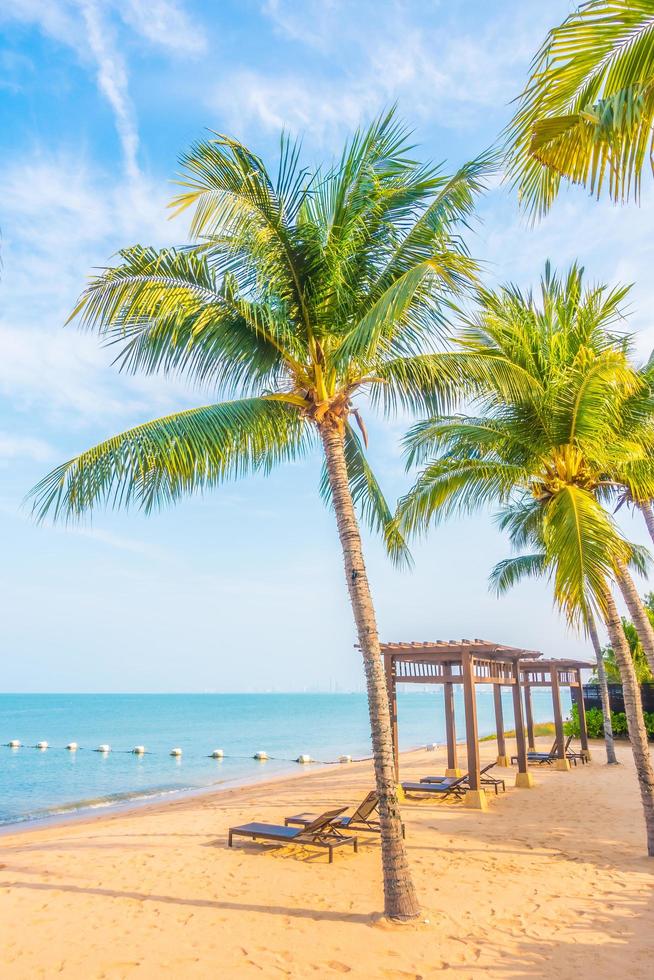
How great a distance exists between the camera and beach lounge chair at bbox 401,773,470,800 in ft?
41.3

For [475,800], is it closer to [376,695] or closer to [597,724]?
[376,695]

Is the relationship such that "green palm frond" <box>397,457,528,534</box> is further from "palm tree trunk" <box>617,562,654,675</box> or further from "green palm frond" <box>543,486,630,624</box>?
"green palm frond" <box>543,486,630,624</box>

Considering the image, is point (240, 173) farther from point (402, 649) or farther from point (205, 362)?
point (402, 649)

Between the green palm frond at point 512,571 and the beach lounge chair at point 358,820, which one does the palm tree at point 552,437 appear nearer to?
the beach lounge chair at point 358,820

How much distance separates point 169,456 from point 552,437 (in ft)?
16.9

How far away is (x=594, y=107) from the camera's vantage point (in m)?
3.52

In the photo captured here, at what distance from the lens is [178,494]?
27.1ft

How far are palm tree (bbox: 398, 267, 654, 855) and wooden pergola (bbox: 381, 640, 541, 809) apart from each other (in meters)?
3.34

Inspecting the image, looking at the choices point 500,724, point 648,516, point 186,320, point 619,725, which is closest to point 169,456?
point 186,320

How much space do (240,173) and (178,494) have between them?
12.3 ft

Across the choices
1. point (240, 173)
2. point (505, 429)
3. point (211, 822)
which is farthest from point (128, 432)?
point (211, 822)

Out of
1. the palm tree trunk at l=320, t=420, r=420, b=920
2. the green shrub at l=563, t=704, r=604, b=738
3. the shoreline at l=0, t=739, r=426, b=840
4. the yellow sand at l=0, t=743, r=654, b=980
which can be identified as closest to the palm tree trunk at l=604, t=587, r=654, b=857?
the yellow sand at l=0, t=743, r=654, b=980

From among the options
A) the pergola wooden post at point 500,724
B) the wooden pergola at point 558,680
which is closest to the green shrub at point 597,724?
the wooden pergola at point 558,680

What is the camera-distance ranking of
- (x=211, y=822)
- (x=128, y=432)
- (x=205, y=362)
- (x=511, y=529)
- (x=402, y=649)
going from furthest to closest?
(x=511, y=529), (x=402, y=649), (x=211, y=822), (x=205, y=362), (x=128, y=432)
